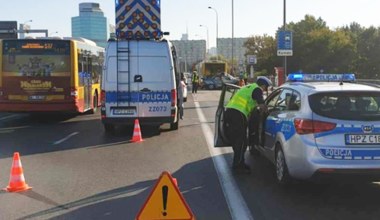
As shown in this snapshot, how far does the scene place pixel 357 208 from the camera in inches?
256

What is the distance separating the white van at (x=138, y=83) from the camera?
13.8 m

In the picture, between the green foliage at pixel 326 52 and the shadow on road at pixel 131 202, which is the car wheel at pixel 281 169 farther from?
the green foliage at pixel 326 52

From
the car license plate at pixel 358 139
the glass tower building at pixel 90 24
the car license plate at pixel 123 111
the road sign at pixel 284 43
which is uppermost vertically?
the glass tower building at pixel 90 24

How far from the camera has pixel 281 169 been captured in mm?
7551

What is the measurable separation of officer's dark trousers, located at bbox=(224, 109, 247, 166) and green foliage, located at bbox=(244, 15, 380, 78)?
76323 mm

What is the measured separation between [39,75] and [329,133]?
12266 millimetres

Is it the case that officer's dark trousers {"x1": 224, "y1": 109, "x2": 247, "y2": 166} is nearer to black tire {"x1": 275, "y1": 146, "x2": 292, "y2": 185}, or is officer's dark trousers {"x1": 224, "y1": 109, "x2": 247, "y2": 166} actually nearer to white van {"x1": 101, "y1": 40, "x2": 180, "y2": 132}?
black tire {"x1": 275, "y1": 146, "x2": 292, "y2": 185}

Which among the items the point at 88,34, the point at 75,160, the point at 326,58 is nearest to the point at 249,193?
the point at 75,160

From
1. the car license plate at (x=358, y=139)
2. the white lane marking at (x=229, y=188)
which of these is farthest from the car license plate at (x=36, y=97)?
the car license plate at (x=358, y=139)

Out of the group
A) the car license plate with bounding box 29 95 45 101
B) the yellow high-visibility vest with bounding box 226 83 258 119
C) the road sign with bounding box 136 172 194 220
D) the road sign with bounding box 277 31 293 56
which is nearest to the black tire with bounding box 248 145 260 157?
the yellow high-visibility vest with bounding box 226 83 258 119

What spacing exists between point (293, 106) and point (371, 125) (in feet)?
3.90

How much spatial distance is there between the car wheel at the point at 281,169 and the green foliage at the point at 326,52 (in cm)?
7723

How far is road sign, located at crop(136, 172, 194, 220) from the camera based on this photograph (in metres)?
4.60

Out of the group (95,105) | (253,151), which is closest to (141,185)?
(253,151)
